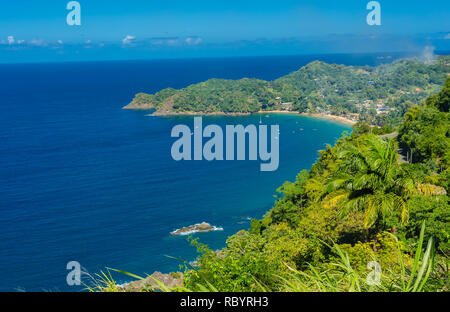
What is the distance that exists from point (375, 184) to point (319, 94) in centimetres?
12317

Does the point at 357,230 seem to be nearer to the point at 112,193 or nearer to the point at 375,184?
the point at 375,184

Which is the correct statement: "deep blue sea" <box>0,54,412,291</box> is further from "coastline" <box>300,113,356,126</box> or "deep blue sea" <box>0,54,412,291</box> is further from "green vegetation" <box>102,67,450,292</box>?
"green vegetation" <box>102,67,450,292</box>

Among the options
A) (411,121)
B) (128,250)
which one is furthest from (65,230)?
→ (411,121)

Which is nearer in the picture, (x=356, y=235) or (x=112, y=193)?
(x=356, y=235)

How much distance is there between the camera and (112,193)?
1982 inches

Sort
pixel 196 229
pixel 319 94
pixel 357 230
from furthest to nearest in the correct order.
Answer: pixel 319 94
pixel 196 229
pixel 357 230

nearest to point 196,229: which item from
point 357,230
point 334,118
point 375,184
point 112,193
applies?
point 112,193

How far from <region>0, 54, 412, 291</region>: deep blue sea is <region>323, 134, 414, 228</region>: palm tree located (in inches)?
976

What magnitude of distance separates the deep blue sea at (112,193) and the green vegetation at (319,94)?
706 inches

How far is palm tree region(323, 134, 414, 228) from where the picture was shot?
10984mm

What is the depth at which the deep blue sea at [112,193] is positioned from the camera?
Answer: 1379 inches

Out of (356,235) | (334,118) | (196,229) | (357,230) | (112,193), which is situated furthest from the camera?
(334,118)

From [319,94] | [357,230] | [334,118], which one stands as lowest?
[357,230]
